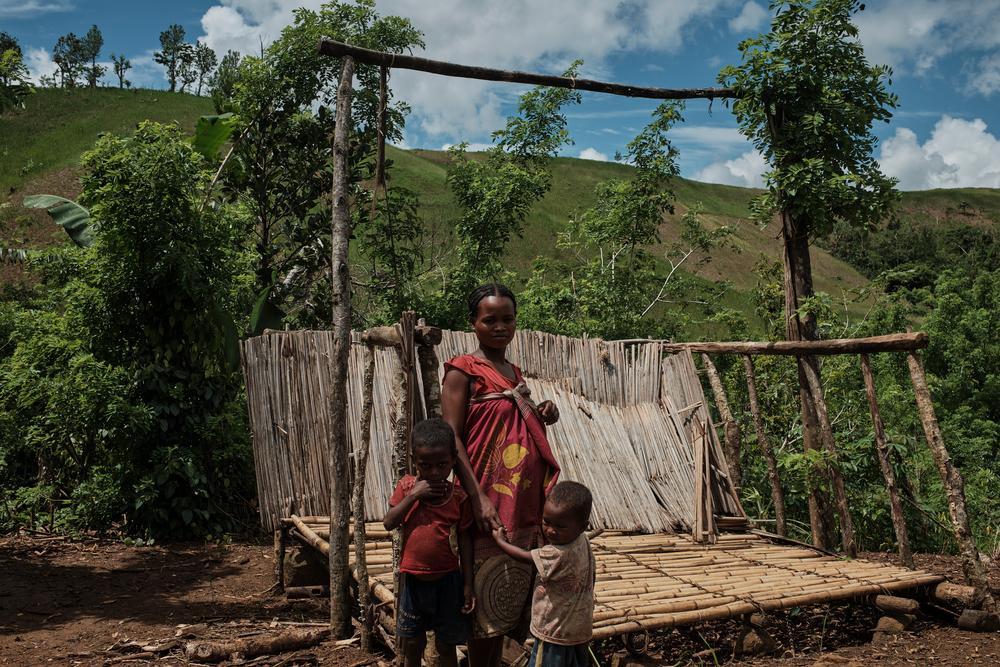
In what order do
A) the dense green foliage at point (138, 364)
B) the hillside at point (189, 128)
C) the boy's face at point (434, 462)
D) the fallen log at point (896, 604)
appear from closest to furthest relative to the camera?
the boy's face at point (434, 462) < the fallen log at point (896, 604) < the dense green foliage at point (138, 364) < the hillside at point (189, 128)

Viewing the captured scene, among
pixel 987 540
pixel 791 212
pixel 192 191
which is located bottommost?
pixel 987 540

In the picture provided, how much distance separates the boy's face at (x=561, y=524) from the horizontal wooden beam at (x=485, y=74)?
2.33m

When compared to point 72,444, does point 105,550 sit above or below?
below

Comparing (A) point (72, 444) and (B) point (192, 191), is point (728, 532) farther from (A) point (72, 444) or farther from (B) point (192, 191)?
(A) point (72, 444)

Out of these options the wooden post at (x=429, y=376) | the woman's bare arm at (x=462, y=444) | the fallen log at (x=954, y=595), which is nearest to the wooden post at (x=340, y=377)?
the wooden post at (x=429, y=376)

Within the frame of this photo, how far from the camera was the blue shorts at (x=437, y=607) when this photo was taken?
2666 mm

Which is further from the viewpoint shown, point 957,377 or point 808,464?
point 957,377

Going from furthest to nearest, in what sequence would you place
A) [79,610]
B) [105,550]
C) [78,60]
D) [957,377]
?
[78,60]
[957,377]
[105,550]
[79,610]

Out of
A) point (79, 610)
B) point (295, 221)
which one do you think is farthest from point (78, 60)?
point (79, 610)

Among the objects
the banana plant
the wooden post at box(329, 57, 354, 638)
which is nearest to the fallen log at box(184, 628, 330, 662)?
the wooden post at box(329, 57, 354, 638)

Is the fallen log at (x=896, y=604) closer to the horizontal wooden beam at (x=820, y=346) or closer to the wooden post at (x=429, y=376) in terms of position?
the horizontal wooden beam at (x=820, y=346)

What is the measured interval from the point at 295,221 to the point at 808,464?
5699mm

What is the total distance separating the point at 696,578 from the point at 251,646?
224 cm

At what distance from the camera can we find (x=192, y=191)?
20.9ft
